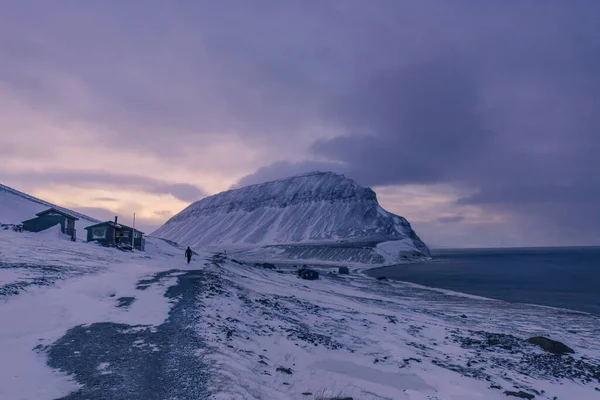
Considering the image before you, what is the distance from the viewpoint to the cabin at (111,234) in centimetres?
6234

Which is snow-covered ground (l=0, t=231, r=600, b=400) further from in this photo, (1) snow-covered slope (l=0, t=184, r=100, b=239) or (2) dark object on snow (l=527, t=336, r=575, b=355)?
(1) snow-covered slope (l=0, t=184, r=100, b=239)

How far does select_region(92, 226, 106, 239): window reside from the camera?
62.5m

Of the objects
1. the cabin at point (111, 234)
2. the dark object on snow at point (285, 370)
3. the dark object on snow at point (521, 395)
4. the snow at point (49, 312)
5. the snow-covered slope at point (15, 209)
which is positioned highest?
the snow-covered slope at point (15, 209)

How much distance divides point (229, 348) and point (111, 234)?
5636cm

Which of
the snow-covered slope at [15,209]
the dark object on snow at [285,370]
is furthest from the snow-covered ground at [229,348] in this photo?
the snow-covered slope at [15,209]

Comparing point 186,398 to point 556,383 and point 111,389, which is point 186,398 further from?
point 556,383

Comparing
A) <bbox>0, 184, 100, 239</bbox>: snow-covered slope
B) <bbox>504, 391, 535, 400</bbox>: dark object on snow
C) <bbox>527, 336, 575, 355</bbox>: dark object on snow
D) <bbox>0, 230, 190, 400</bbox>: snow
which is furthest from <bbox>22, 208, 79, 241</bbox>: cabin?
<bbox>504, 391, 535, 400</bbox>: dark object on snow

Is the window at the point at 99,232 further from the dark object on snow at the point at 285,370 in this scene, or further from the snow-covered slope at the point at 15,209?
the dark object on snow at the point at 285,370

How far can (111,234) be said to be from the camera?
63562 mm

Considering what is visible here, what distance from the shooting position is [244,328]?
60.1 ft

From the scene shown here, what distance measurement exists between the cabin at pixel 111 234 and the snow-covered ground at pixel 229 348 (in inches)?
1291

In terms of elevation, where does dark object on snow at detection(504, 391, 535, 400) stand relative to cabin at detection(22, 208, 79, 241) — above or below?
below

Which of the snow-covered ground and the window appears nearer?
the snow-covered ground

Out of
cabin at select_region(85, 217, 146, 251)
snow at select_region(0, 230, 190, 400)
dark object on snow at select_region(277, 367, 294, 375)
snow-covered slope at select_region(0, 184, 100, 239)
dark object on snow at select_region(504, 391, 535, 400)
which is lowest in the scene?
dark object on snow at select_region(504, 391, 535, 400)
